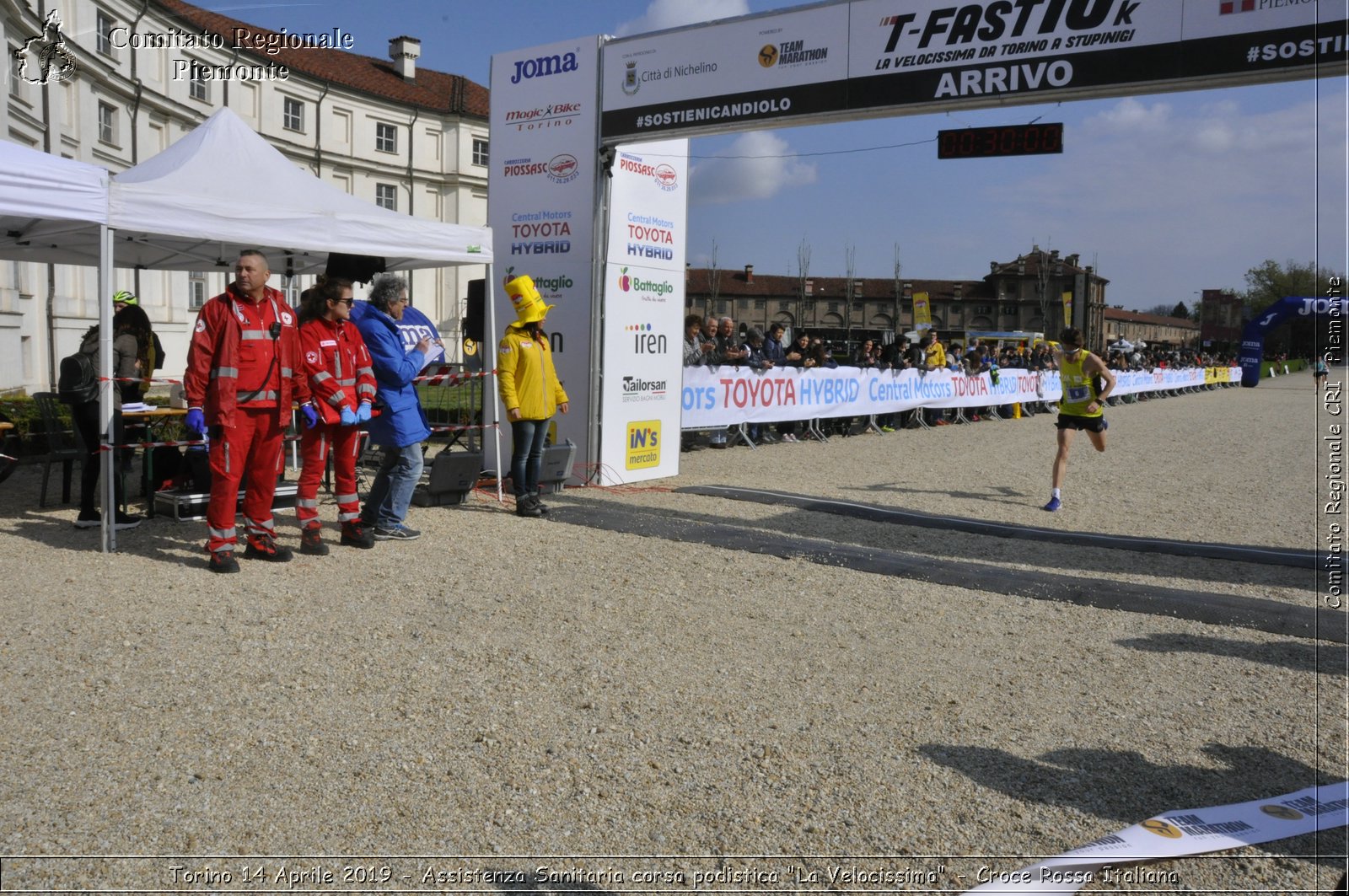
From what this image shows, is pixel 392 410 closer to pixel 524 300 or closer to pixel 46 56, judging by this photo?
pixel 524 300

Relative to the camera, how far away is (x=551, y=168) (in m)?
11.5

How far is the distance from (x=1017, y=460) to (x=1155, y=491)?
354 centimetres

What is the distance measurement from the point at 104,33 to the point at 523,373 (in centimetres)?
2841

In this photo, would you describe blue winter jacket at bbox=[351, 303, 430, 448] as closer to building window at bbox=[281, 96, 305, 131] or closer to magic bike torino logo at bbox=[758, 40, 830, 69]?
magic bike torino logo at bbox=[758, 40, 830, 69]

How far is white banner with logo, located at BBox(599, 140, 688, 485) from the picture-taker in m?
11.2

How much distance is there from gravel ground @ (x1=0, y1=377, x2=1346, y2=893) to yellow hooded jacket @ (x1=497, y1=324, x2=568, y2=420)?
1405mm

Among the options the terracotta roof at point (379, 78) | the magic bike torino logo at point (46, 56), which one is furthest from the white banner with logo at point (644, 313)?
the terracotta roof at point (379, 78)

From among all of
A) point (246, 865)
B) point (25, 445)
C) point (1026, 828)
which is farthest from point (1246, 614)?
point (25, 445)

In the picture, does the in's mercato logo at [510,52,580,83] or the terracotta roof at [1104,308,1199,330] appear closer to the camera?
the in's mercato logo at [510,52,580,83]

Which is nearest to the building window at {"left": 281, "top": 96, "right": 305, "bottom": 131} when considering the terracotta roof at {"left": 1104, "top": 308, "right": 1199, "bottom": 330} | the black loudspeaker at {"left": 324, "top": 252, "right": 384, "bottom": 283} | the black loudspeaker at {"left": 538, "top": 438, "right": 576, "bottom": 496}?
the black loudspeaker at {"left": 324, "top": 252, "right": 384, "bottom": 283}

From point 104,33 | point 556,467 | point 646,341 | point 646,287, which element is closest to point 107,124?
point 104,33

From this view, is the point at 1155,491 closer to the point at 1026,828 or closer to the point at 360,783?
the point at 1026,828

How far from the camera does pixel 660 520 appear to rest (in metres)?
9.29

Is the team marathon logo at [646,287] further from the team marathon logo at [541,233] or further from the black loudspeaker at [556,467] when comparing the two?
the black loudspeaker at [556,467]
